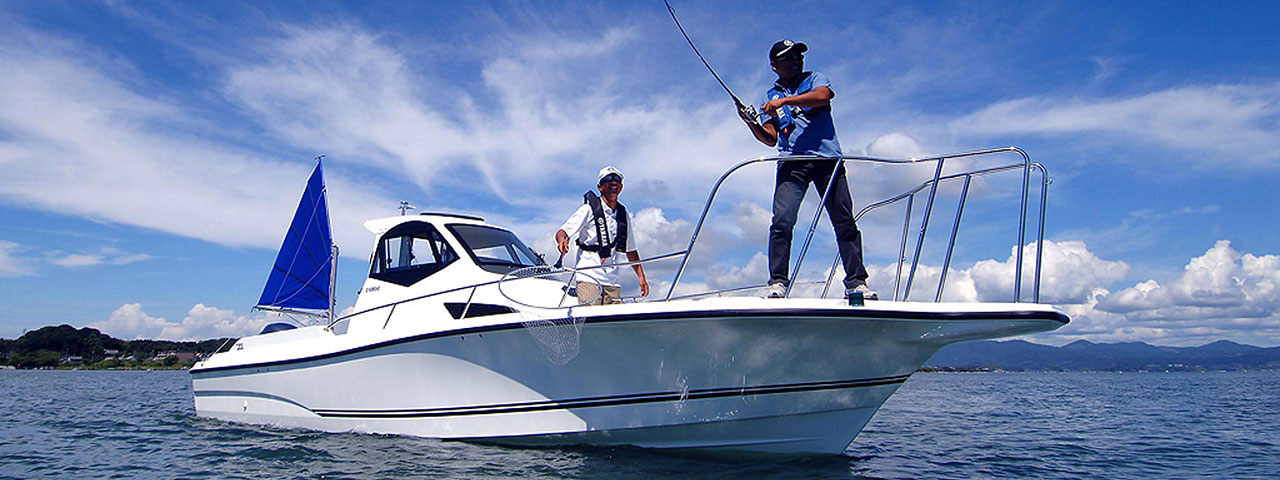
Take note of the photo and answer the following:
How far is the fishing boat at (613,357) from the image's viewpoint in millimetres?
4508

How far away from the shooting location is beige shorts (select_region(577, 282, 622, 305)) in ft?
17.7

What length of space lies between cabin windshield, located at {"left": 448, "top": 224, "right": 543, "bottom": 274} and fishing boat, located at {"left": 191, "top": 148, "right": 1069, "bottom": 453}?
2 centimetres

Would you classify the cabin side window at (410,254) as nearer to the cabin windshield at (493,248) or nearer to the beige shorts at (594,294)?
the cabin windshield at (493,248)

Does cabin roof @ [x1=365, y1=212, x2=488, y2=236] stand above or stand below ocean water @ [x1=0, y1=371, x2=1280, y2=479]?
above

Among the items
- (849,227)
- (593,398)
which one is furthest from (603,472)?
(849,227)

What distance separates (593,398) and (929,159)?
2815 millimetres

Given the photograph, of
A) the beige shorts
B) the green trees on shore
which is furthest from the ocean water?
the green trees on shore

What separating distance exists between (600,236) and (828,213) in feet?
5.93

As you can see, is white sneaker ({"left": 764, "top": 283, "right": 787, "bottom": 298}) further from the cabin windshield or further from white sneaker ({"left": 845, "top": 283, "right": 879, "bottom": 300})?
the cabin windshield

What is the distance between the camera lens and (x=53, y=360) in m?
73.1

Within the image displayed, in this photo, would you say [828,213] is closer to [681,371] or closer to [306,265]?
[681,371]

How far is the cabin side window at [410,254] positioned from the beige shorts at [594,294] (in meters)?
1.89

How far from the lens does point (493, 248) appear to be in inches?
281

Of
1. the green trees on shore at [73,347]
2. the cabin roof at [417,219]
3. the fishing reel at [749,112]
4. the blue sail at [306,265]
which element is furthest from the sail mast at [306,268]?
the green trees on shore at [73,347]
